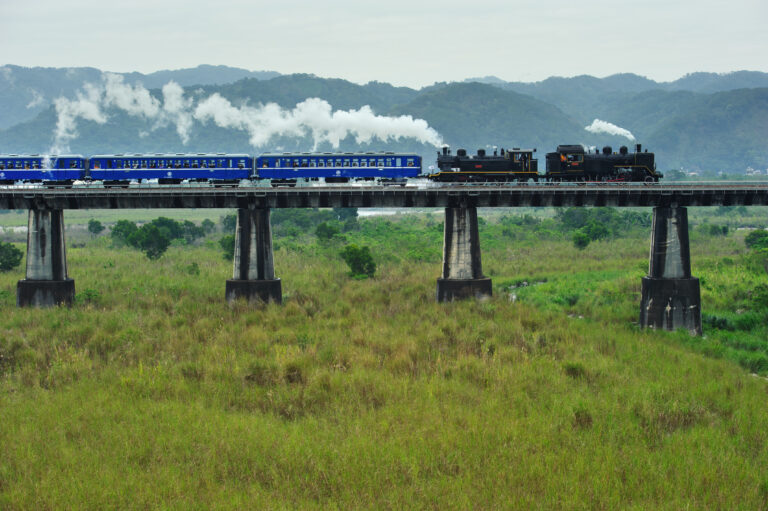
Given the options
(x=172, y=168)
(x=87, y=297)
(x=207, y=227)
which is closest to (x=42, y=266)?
(x=87, y=297)

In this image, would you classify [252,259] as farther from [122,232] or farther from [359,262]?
[122,232]

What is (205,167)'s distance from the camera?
55656mm

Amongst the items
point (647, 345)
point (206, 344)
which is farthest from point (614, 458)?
point (206, 344)

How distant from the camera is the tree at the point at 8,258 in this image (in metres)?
65.2

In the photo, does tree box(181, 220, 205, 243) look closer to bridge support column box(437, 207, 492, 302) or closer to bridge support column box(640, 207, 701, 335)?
bridge support column box(437, 207, 492, 302)

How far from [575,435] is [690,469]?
4.34 meters

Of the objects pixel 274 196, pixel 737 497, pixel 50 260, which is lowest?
pixel 737 497

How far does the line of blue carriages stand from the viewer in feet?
180

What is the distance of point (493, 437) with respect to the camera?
2555 cm

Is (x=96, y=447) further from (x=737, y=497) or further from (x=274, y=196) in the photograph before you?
(x=274, y=196)

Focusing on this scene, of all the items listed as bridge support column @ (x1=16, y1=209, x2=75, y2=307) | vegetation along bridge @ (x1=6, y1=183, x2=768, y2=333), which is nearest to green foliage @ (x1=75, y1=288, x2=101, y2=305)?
vegetation along bridge @ (x1=6, y1=183, x2=768, y2=333)

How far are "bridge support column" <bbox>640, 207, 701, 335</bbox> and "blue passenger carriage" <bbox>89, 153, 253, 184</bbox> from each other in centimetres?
3201

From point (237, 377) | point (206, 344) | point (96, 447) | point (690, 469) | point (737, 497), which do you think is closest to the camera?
point (737, 497)

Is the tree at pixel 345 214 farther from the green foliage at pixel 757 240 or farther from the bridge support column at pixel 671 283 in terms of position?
the bridge support column at pixel 671 283
